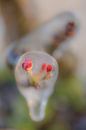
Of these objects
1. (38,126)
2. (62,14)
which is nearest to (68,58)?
(62,14)

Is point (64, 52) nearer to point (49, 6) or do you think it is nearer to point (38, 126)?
point (49, 6)

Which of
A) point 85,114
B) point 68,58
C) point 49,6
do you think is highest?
point 49,6

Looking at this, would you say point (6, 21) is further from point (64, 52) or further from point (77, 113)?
point (77, 113)

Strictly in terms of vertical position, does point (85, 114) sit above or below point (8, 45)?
below
